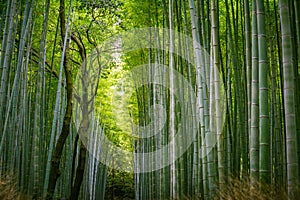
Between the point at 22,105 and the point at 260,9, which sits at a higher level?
the point at 260,9

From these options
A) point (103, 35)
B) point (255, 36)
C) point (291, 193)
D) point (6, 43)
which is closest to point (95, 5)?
point (103, 35)

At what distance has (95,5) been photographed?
7.02 meters

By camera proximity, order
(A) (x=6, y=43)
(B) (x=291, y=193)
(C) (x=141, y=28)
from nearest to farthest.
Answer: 1. (B) (x=291, y=193)
2. (A) (x=6, y=43)
3. (C) (x=141, y=28)

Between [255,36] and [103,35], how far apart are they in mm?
5512

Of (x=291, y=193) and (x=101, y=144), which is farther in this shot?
(x=101, y=144)

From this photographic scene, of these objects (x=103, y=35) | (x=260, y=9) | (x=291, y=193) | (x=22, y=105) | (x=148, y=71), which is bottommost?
(x=291, y=193)

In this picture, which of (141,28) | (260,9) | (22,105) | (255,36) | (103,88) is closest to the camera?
(260,9)

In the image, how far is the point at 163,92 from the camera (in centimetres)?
707

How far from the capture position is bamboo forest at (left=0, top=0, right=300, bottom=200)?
2986mm

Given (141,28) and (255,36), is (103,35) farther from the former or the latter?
(255,36)

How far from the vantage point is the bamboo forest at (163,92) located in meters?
2.99

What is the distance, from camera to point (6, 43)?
440 centimetres

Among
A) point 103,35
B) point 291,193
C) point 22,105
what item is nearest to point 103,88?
point 103,35

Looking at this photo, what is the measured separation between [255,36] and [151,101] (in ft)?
20.4
